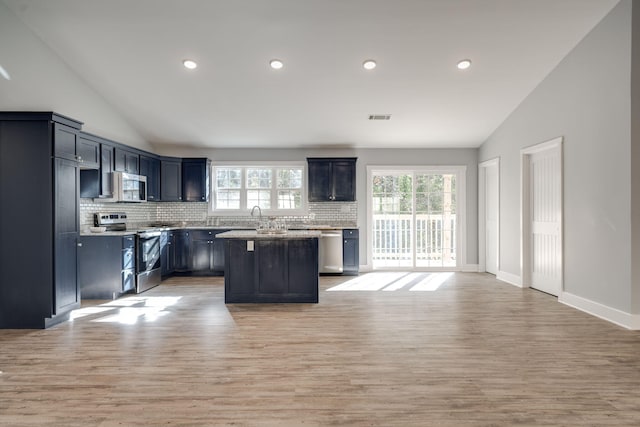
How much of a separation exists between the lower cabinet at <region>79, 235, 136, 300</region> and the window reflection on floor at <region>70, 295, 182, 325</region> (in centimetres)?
27

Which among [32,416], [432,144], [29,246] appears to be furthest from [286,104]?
[32,416]

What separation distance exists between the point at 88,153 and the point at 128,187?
0.98 metres

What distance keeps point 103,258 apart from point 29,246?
1.31 m

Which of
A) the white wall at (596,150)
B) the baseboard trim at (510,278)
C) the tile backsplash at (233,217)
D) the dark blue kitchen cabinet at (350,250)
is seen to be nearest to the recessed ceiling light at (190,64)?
the tile backsplash at (233,217)

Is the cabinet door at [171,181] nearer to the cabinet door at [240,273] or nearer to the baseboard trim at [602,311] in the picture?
the cabinet door at [240,273]

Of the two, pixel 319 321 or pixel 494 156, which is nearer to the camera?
pixel 319 321

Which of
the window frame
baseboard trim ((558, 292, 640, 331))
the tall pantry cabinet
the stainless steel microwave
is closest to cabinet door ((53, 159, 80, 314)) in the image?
the tall pantry cabinet

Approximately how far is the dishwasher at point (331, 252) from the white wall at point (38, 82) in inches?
165

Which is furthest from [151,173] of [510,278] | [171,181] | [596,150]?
[596,150]

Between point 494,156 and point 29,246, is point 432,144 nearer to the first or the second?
point 494,156

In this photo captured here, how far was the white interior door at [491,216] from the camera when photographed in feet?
22.4

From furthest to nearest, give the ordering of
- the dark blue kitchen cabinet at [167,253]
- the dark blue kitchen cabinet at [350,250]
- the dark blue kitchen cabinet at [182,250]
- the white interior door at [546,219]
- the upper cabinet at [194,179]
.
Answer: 1. the upper cabinet at [194,179]
2. the dark blue kitchen cabinet at [350,250]
3. the dark blue kitchen cabinet at [182,250]
4. the dark blue kitchen cabinet at [167,253]
5. the white interior door at [546,219]

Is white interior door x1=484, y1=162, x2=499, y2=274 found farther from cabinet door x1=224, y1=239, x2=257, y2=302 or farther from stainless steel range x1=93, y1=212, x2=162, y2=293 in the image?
stainless steel range x1=93, y1=212, x2=162, y2=293

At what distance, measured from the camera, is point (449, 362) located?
2963 millimetres
